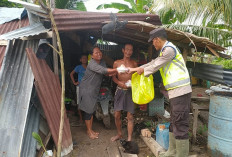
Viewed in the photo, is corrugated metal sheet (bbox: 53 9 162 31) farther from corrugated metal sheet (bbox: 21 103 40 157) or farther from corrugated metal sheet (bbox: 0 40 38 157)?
corrugated metal sheet (bbox: 21 103 40 157)

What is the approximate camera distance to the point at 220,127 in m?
3.23

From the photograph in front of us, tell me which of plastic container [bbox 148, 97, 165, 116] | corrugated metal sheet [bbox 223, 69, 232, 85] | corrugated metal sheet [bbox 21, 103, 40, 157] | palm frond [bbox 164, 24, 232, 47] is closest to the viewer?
corrugated metal sheet [bbox 21, 103, 40, 157]

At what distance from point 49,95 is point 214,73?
338 cm

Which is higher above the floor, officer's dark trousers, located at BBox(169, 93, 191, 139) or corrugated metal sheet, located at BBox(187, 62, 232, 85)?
corrugated metal sheet, located at BBox(187, 62, 232, 85)

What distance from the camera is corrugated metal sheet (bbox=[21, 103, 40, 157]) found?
2988mm

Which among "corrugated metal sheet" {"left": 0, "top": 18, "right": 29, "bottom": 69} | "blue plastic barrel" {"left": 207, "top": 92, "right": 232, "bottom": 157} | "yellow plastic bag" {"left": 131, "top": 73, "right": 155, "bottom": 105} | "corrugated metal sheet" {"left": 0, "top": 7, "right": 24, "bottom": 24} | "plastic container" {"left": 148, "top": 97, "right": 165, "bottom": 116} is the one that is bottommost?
"plastic container" {"left": 148, "top": 97, "right": 165, "bottom": 116}

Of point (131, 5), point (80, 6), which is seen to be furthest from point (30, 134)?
point (131, 5)

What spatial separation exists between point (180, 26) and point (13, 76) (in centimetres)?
676

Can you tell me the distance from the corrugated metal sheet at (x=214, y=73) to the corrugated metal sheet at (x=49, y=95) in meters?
3.22

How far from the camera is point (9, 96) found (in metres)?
3.16

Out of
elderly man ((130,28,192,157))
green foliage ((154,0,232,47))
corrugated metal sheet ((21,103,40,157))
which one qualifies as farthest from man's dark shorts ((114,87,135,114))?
green foliage ((154,0,232,47))

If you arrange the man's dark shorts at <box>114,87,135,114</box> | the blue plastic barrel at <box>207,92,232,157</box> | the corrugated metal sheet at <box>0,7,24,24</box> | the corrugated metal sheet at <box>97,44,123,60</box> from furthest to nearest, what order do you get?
the corrugated metal sheet at <box>97,44,123,60</box> → the corrugated metal sheet at <box>0,7,24,24</box> → the man's dark shorts at <box>114,87,135,114</box> → the blue plastic barrel at <box>207,92,232,157</box>

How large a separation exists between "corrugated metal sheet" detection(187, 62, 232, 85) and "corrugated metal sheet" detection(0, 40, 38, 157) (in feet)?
11.9

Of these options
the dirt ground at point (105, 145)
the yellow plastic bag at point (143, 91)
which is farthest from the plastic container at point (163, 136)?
the yellow plastic bag at point (143, 91)
